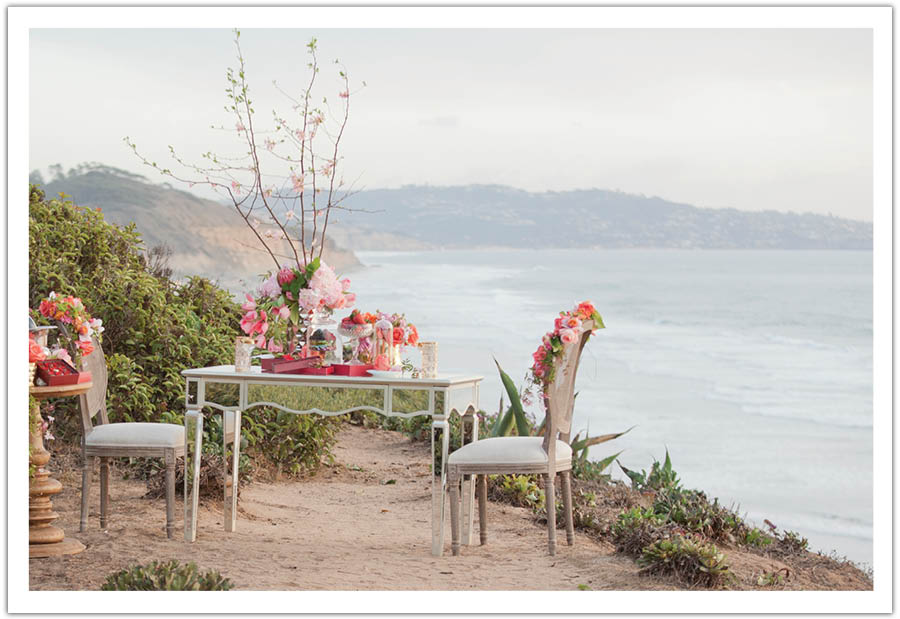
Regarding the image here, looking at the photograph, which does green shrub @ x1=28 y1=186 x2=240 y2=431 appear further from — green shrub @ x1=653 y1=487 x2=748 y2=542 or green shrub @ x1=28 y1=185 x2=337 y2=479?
green shrub @ x1=653 y1=487 x2=748 y2=542

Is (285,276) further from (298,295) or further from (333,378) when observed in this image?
(333,378)

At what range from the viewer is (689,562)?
4051 mm

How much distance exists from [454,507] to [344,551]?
1.93 ft

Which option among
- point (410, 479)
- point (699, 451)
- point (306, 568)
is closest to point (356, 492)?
point (410, 479)

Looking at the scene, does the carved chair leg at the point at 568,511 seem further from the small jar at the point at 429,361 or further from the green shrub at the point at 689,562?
the small jar at the point at 429,361

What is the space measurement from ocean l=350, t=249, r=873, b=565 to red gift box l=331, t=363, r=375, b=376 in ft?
1.76

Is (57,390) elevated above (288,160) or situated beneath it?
situated beneath

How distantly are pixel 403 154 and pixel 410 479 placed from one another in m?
8.50

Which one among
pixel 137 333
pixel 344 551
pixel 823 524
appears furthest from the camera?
pixel 823 524

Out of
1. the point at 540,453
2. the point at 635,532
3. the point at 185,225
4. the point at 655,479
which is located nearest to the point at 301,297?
the point at 540,453

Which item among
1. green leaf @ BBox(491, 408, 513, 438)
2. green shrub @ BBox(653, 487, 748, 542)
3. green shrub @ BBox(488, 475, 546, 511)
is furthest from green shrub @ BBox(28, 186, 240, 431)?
green shrub @ BBox(653, 487, 748, 542)

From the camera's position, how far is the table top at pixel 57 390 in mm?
4258

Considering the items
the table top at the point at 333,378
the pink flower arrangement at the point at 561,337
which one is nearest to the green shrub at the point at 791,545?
the pink flower arrangement at the point at 561,337
